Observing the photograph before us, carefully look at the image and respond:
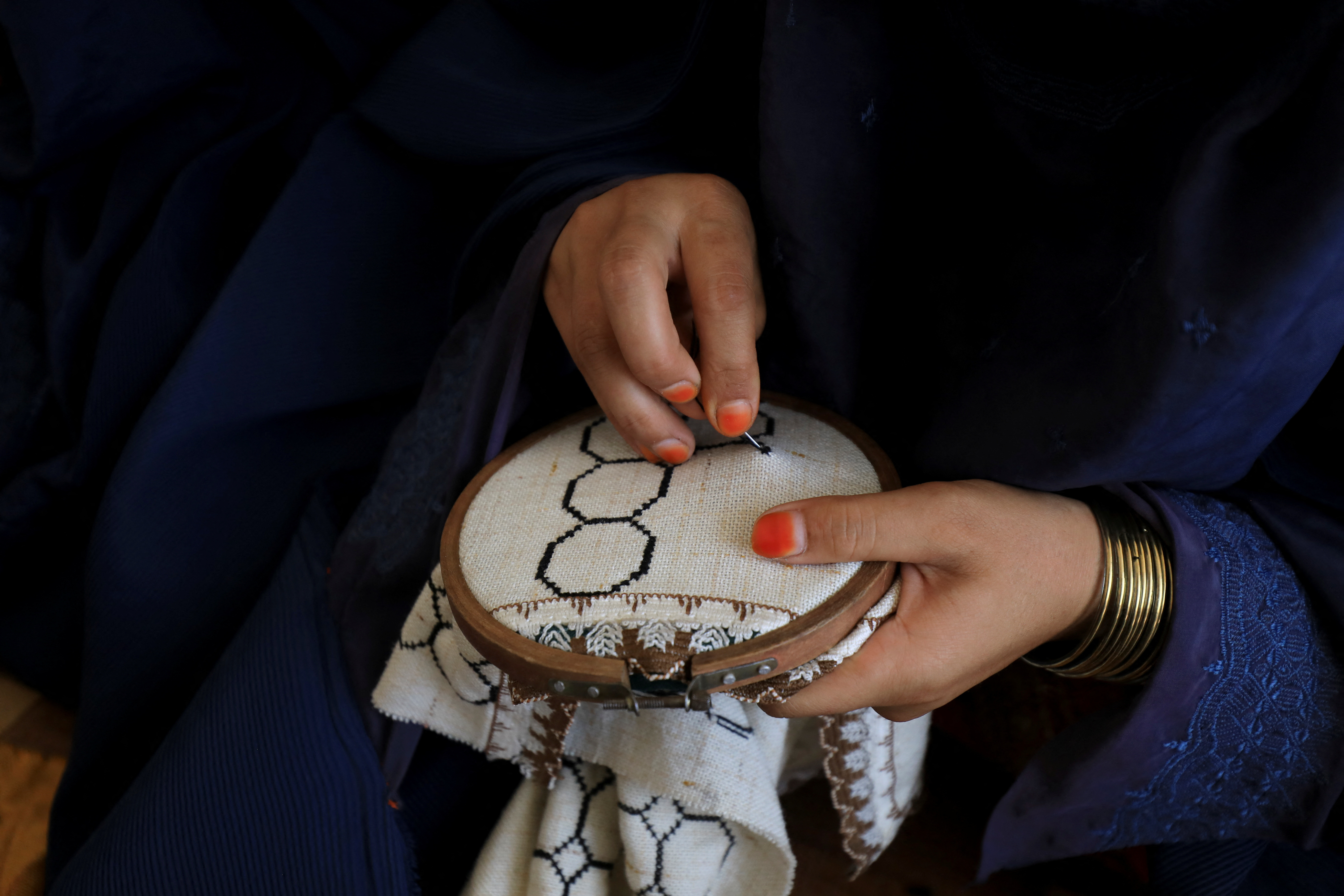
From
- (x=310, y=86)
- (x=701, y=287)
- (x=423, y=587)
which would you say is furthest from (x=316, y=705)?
(x=310, y=86)

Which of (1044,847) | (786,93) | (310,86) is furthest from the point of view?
(310,86)

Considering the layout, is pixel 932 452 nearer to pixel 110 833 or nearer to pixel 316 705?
pixel 316 705

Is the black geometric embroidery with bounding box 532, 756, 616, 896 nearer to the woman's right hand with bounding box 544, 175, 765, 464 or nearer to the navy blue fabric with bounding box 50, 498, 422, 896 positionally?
the navy blue fabric with bounding box 50, 498, 422, 896

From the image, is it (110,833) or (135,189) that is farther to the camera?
(135,189)

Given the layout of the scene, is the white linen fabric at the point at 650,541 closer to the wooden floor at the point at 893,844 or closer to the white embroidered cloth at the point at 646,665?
the white embroidered cloth at the point at 646,665

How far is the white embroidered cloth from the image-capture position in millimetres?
461

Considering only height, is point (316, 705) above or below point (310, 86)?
below

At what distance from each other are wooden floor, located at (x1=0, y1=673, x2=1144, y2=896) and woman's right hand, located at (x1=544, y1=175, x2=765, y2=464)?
0.49m

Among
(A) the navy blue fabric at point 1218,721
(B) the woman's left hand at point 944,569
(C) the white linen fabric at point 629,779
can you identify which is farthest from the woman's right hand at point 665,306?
(A) the navy blue fabric at point 1218,721

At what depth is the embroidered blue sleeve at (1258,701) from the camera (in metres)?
0.55

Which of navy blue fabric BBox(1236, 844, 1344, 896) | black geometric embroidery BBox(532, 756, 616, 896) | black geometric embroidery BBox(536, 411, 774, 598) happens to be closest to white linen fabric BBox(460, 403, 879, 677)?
black geometric embroidery BBox(536, 411, 774, 598)

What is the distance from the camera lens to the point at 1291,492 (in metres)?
0.60

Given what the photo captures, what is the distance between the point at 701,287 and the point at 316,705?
46 centimetres

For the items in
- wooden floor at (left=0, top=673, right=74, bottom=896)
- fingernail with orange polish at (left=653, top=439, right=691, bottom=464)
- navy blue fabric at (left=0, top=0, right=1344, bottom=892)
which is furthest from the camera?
wooden floor at (left=0, top=673, right=74, bottom=896)
